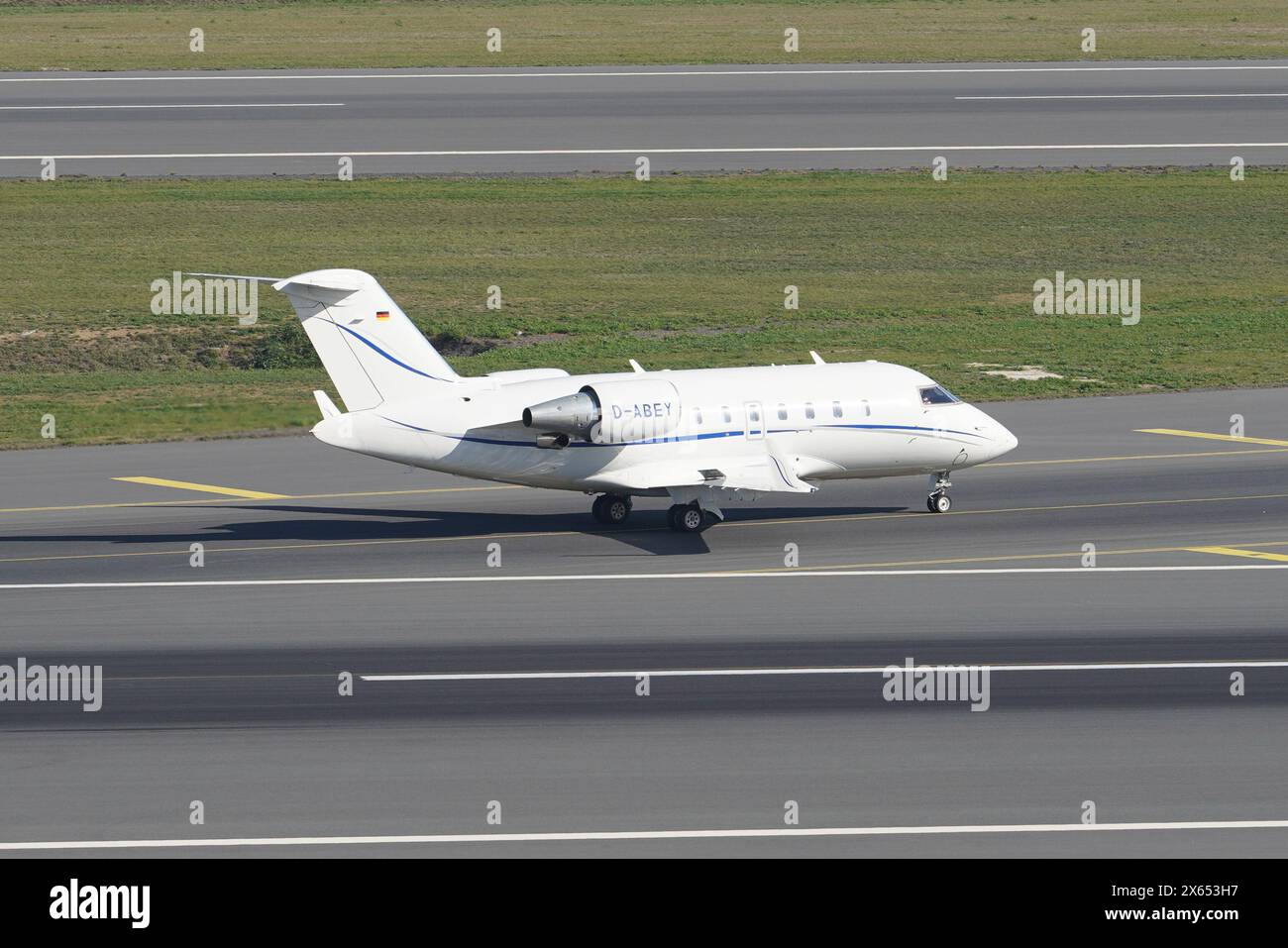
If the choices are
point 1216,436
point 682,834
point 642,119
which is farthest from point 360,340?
point 642,119

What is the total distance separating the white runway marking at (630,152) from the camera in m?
77.1

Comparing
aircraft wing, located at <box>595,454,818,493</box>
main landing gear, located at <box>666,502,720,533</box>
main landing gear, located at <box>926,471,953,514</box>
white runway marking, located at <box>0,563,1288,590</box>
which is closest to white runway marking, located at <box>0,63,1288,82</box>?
main landing gear, located at <box>926,471,953,514</box>

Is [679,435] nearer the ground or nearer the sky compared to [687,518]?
nearer the sky

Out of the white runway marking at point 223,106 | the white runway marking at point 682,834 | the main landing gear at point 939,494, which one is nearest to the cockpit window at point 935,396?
the main landing gear at point 939,494

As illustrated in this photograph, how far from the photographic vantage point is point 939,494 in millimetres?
42656

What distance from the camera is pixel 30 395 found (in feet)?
179

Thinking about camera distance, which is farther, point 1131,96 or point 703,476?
point 1131,96

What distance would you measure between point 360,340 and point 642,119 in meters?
46.2

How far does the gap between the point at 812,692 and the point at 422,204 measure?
47131 mm

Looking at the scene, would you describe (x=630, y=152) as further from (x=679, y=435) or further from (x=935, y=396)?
(x=679, y=435)

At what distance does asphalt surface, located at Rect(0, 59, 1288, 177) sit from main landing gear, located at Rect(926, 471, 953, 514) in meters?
37.1

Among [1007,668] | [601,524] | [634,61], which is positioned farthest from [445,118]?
[1007,668]

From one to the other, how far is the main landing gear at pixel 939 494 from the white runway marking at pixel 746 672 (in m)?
11.5

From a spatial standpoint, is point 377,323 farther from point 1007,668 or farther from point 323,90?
point 323,90
